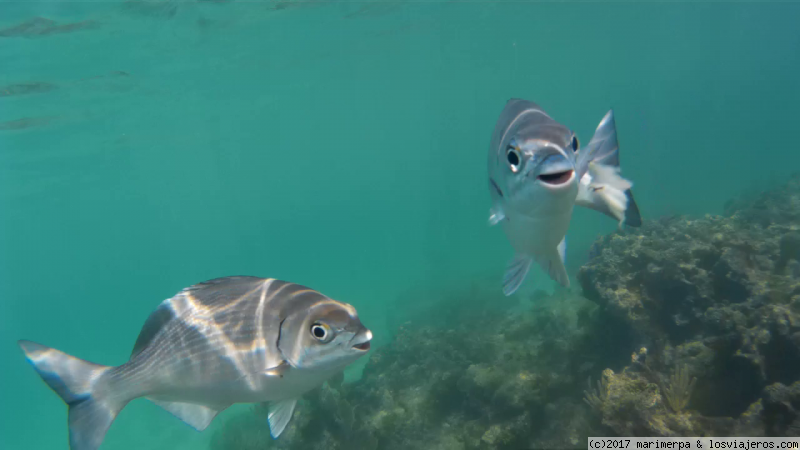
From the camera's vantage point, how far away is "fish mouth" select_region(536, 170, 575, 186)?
1.61m

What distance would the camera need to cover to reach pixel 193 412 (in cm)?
270

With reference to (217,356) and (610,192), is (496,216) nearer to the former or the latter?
(610,192)

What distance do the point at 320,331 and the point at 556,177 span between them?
150 centimetres

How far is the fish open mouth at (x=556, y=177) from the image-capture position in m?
1.62

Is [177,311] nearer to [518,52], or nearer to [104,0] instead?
[104,0]

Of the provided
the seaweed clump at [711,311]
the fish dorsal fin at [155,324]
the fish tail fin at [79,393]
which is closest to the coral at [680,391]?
the seaweed clump at [711,311]

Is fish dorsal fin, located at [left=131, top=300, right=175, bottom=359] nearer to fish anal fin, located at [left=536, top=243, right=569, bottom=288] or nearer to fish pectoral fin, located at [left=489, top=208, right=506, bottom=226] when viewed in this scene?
fish pectoral fin, located at [left=489, top=208, right=506, bottom=226]

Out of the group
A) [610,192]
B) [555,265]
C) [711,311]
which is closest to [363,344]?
[555,265]

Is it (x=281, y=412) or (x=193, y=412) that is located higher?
(x=193, y=412)

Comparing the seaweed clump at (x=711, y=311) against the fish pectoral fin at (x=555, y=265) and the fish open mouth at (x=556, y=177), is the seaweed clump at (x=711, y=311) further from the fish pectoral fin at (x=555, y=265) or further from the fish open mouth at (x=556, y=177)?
the fish open mouth at (x=556, y=177)

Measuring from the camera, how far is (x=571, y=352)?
534 cm

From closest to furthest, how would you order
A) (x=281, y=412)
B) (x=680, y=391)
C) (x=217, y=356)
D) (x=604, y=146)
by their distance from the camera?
(x=604, y=146) → (x=217, y=356) → (x=281, y=412) → (x=680, y=391)

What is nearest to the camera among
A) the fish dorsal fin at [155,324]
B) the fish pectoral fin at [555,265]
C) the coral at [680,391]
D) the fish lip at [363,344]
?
the fish pectoral fin at [555,265]

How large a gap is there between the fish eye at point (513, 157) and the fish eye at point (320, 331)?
1.35 m
